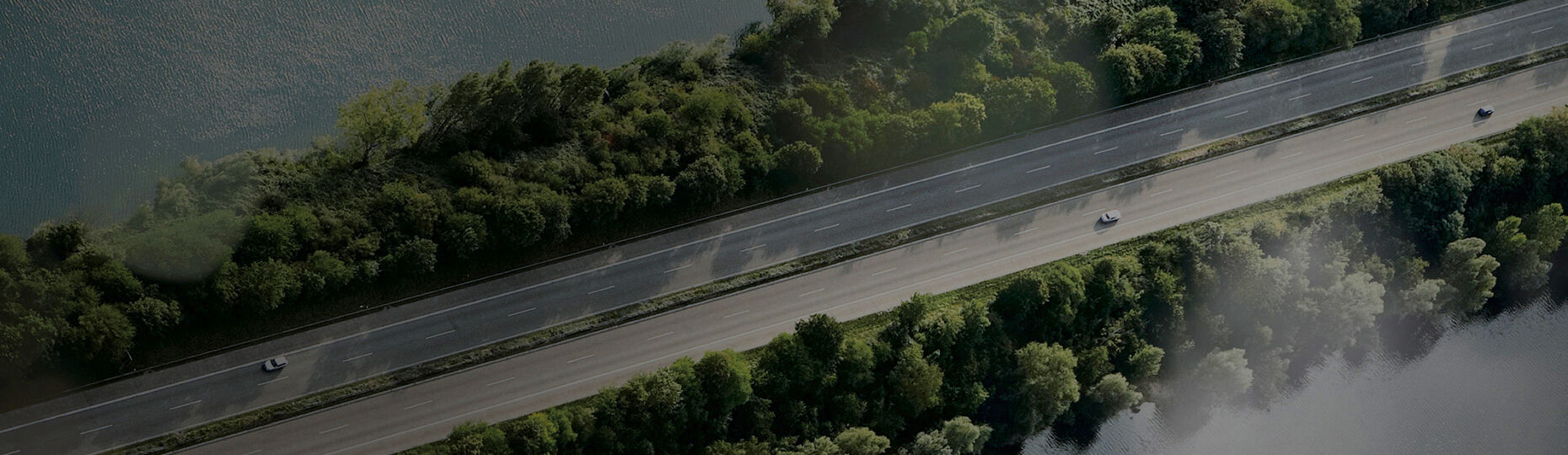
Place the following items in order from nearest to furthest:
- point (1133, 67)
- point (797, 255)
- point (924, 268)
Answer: point (797, 255), point (924, 268), point (1133, 67)

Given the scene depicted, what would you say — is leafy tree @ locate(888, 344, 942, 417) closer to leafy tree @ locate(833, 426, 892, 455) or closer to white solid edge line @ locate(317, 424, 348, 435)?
leafy tree @ locate(833, 426, 892, 455)

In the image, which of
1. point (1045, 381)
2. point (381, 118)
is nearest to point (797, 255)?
point (1045, 381)

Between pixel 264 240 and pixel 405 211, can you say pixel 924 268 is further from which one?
pixel 264 240

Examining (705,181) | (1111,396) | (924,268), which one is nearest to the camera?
(1111,396)

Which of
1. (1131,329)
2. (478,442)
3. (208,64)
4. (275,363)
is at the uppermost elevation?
(208,64)

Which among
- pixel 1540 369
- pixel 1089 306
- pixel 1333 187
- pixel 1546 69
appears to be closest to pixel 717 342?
pixel 1089 306

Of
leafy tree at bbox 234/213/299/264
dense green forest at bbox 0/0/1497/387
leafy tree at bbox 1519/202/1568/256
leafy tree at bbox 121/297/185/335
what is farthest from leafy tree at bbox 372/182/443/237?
leafy tree at bbox 1519/202/1568/256

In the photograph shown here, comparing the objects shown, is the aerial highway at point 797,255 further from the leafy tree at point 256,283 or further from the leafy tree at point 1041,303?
the leafy tree at point 256,283
